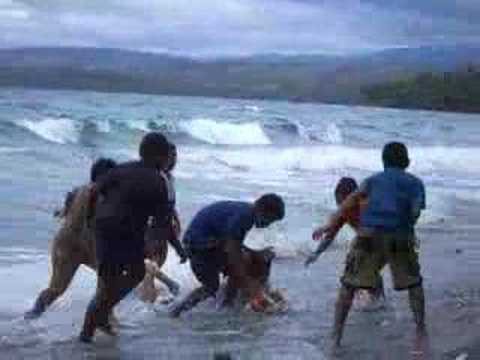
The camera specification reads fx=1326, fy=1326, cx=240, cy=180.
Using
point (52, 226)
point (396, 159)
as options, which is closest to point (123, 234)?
point (396, 159)

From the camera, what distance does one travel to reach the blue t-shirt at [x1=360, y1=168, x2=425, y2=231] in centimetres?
934

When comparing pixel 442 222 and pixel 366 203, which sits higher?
pixel 366 203

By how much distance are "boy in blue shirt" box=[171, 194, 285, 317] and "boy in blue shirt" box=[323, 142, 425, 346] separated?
1.15 metres

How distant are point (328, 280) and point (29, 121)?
29505mm

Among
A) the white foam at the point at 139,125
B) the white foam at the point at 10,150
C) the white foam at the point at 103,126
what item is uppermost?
the white foam at the point at 10,150

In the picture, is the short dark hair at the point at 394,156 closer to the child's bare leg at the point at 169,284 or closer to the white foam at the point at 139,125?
the child's bare leg at the point at 169,284

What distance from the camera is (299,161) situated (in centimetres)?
3659

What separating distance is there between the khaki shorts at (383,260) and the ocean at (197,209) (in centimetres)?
56

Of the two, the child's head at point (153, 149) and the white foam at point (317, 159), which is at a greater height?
the child's head at point (153, 149)

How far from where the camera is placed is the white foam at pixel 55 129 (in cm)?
4019

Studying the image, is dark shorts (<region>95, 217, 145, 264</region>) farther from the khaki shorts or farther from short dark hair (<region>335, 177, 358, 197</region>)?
short dark hair (<region>335, 177, 358, 197</region>)

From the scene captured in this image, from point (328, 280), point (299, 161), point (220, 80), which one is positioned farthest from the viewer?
point (220, 80)

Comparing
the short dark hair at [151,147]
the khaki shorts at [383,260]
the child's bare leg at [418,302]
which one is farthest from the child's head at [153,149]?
the child's bare leg at [418,302]

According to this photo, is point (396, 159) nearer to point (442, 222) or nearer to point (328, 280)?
point (328, 280)
